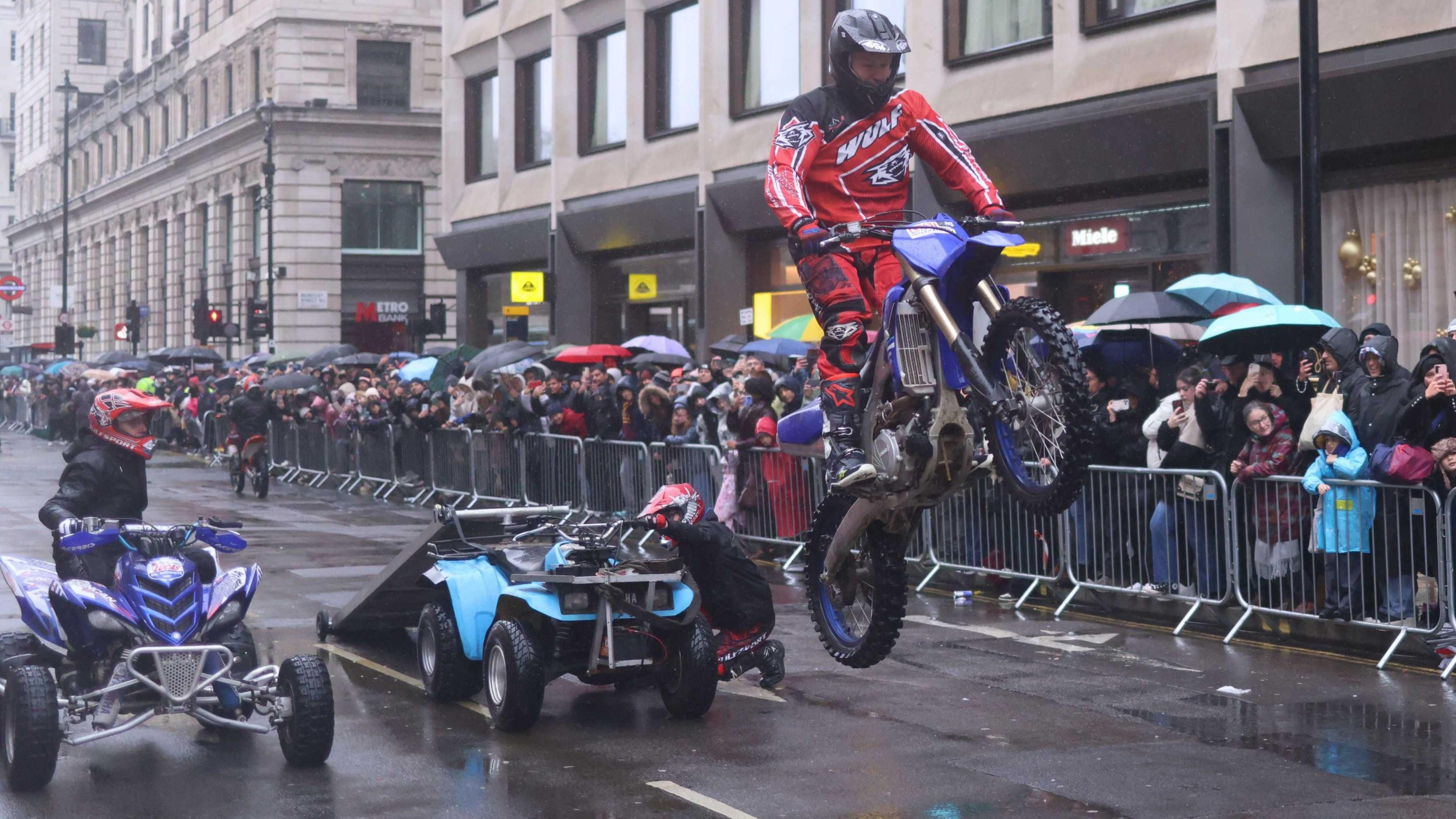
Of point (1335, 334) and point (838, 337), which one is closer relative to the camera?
point (838, 337)

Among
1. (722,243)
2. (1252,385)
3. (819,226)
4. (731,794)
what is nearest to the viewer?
(819,226)

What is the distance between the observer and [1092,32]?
19984mm

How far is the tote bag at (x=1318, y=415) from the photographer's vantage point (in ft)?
40.6

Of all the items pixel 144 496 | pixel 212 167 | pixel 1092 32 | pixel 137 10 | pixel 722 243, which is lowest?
pixel 144 496

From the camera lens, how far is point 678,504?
10812mm

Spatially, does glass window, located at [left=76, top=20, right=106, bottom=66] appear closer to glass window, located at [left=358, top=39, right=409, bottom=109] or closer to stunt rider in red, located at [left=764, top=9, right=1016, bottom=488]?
glass window, located at [left=358, top=39, right=409, bottom=109]

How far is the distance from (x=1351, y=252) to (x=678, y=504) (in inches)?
394

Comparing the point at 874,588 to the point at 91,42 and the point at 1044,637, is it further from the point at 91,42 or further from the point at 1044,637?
the point at 91,42

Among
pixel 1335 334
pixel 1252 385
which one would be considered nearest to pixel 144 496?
pixel 1252 385

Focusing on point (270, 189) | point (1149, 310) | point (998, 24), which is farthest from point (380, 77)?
point (1149, 310)

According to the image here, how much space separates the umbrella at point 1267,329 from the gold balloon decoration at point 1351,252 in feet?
17.8

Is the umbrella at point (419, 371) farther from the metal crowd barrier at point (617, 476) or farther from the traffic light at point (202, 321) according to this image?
the traffic light at point (202, 321)

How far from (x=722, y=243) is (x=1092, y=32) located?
877 cm

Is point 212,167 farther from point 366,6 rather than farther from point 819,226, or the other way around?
point 819,226
